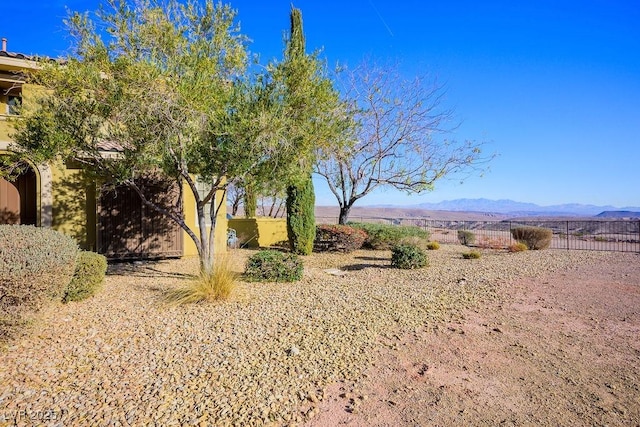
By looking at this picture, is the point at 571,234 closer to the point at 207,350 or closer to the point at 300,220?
the point at 300,220

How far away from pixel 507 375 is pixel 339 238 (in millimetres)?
9557

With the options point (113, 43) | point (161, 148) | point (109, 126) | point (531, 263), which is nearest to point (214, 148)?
point (161, 148)

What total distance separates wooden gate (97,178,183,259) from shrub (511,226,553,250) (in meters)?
13.1

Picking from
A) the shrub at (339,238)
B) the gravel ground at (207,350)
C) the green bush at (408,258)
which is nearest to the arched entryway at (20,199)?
the gravel ground at (207,350)

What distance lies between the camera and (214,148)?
6543 mm

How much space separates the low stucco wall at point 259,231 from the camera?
14930 mm

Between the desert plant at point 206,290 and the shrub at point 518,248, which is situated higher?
the desert plant at point 206,290

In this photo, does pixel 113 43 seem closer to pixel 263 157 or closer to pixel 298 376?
pixel 263 157

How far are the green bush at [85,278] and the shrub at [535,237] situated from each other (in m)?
15.0

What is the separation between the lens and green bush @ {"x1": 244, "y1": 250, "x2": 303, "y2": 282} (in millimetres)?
7762

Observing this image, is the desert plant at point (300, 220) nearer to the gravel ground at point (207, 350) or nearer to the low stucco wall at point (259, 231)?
the low stucco wall at point (259, 231)

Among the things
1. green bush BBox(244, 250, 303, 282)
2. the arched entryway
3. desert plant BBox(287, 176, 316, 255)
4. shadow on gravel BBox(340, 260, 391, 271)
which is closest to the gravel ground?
green bush BBox(244, 250, 303, 282)

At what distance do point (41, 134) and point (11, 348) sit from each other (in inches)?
146

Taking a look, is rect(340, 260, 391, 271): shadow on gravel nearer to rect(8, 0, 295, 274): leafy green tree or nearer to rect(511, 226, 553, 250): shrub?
rect(8, 0, 295, 274): leafy green tree
